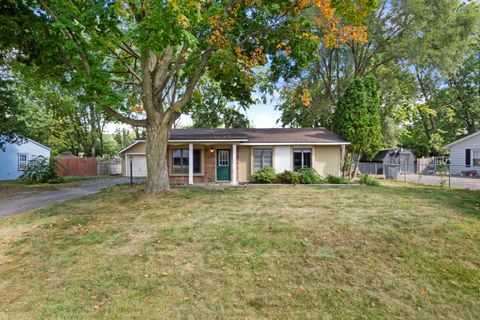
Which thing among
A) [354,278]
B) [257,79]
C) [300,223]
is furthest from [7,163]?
[354,278]

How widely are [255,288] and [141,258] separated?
2127 mm

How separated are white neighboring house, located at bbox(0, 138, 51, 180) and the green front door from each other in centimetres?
1616

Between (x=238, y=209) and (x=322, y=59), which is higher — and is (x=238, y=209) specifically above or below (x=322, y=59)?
below

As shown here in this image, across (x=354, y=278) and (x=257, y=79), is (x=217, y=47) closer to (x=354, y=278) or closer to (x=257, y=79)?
(x=257, y=79)

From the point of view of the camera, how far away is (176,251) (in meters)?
4.79

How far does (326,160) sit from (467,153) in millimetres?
17110

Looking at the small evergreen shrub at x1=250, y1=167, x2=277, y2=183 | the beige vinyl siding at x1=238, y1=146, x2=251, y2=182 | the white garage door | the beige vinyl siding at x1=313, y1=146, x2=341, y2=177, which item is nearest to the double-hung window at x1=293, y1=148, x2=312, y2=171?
the beige vinyl siding at x1=313, y1=146, x2=341, y2=177

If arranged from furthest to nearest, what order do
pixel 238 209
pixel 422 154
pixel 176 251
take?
pixel 422 154, pixel 238 209, pixel 176 251

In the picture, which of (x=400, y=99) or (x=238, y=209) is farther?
(x=400, y=99)

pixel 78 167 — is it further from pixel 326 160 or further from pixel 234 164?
pixel 326 160

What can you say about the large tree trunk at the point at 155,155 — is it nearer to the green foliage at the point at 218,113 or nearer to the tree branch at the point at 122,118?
the tree branch at the point at 122,118

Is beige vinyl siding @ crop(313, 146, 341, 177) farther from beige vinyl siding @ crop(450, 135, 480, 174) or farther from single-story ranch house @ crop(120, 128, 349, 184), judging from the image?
beige vinyl siding @ crop(450, 135, 480, 174)

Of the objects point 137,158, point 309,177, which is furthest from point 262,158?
point 137,158

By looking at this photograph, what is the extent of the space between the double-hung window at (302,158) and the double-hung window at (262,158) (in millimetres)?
1510
